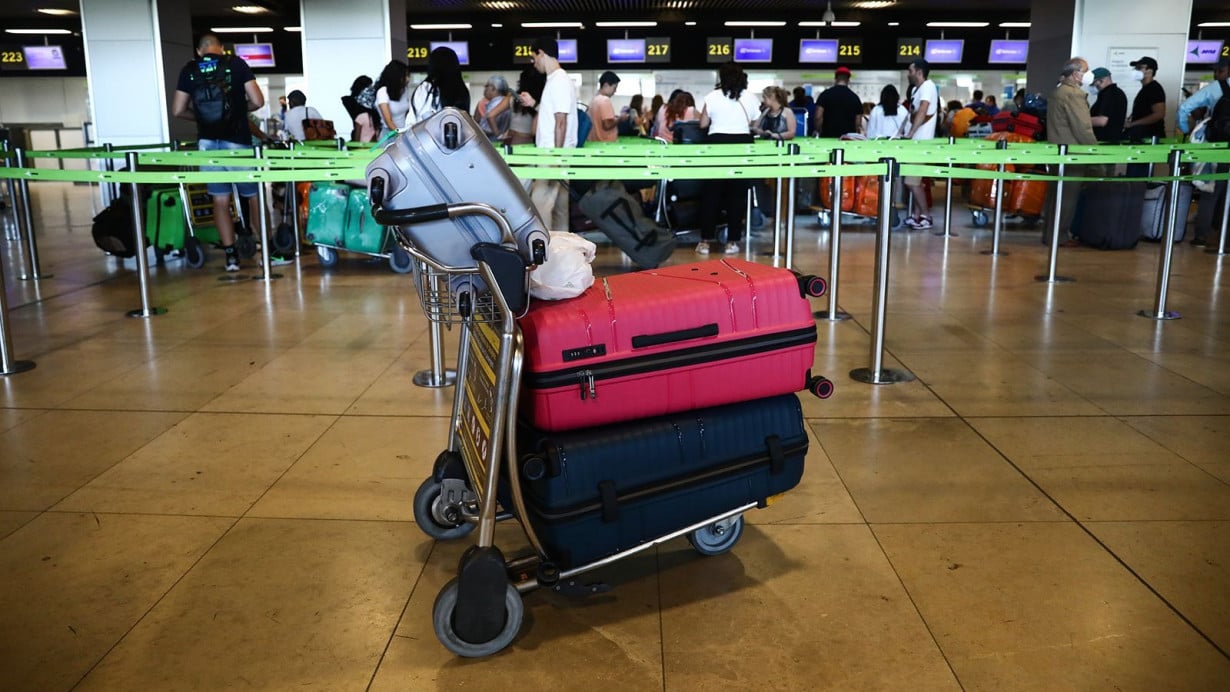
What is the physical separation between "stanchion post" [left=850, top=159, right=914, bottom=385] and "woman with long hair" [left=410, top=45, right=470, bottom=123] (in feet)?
11.8

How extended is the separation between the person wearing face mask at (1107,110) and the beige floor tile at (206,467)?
30.3 ft

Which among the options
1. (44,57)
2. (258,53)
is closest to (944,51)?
(258,53)

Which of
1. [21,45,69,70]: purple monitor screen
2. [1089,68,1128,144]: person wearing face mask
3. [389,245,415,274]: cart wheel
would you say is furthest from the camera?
[21,45,69,70]: purple monitor screen

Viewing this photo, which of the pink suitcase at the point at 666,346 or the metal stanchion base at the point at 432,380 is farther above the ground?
the pink suitcase at the point at 666,346

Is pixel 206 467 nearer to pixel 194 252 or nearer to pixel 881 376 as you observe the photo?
pixel 881 376

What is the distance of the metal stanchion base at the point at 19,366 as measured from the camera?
4995 mm

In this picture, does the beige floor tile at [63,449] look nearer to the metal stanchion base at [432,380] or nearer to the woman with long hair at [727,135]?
the metal stanchion base at [432,380]

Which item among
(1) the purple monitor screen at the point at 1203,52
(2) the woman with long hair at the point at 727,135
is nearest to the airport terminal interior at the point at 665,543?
(2) the woman with long hair at the point at 727,135

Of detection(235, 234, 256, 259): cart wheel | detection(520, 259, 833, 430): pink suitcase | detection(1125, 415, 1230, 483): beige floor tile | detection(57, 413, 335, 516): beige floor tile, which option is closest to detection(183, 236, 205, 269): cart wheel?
detection(235, 234, 256, 259): cart wheel

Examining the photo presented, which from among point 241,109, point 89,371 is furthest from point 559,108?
point 89,371

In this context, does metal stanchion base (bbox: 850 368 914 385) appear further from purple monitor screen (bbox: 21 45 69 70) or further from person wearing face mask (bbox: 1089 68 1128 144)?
purple monitor screen (bbox: 21 45 69 70)

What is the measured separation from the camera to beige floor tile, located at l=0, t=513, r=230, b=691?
92.5 inches

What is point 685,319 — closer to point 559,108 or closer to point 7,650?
point 7,650

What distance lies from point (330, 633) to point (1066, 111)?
910 cm
